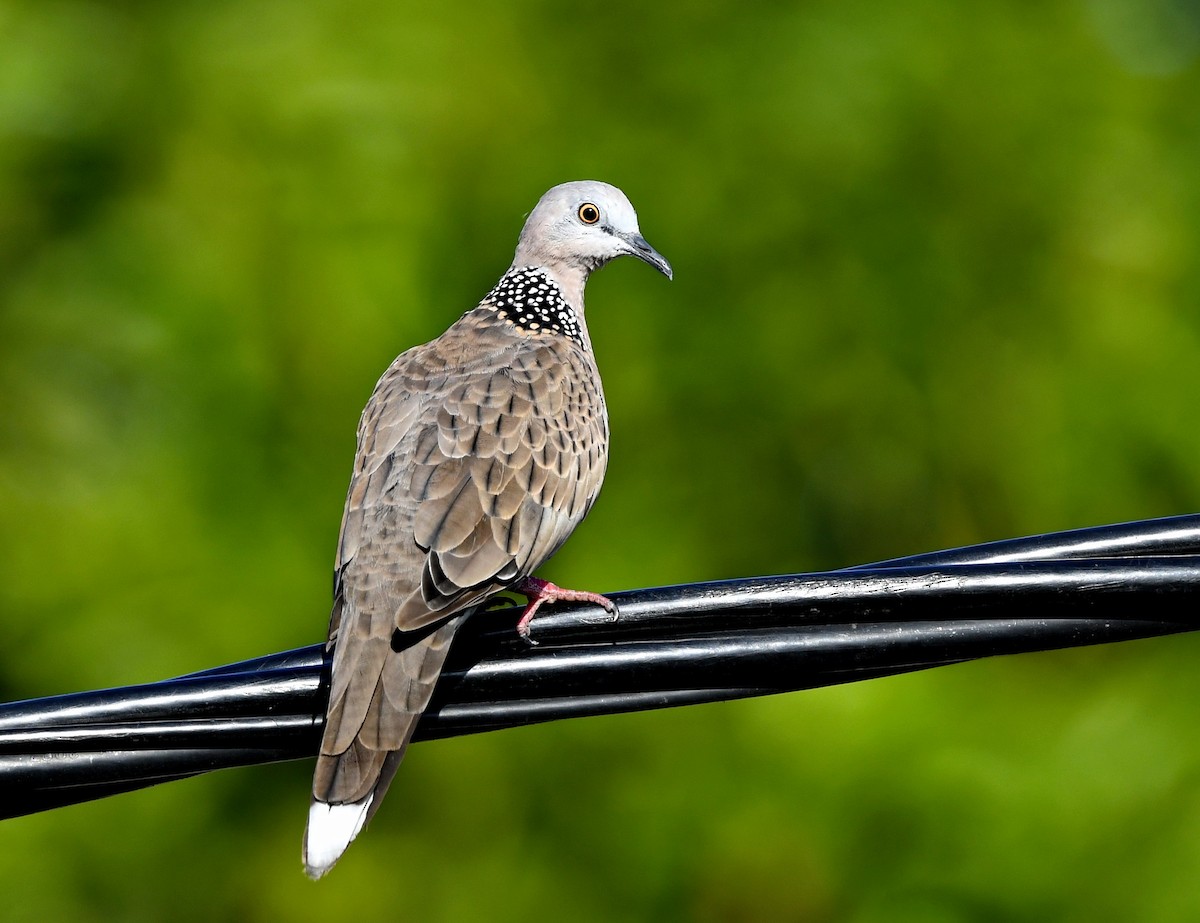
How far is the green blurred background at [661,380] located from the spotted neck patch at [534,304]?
160 cm

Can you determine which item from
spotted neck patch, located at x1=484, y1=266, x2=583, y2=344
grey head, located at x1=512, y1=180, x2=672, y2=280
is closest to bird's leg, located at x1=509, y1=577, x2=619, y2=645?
spotted neck patch, located at x1=484, y1=266, x2=583, y2=344

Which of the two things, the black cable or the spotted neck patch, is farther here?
the spotted neck patch

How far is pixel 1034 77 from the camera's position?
7395mm

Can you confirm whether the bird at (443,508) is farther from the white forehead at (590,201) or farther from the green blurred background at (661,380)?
the green blurred background at (661,380)

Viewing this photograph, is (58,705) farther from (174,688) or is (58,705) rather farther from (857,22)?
(857,22)

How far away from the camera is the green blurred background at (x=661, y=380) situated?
20.4ft

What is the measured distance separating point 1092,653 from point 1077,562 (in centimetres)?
399

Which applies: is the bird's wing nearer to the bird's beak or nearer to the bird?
the bird

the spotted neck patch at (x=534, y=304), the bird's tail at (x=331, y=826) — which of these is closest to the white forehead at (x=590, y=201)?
the spotted neck patch at (x=534, y=304)

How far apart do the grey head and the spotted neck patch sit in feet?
0.33

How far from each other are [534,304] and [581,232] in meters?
0.44

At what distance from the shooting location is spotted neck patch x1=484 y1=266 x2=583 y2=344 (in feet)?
16.2

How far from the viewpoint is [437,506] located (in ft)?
12.6

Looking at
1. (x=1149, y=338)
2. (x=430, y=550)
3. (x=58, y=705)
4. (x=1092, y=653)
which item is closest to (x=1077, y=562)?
(x=430, y=550)
